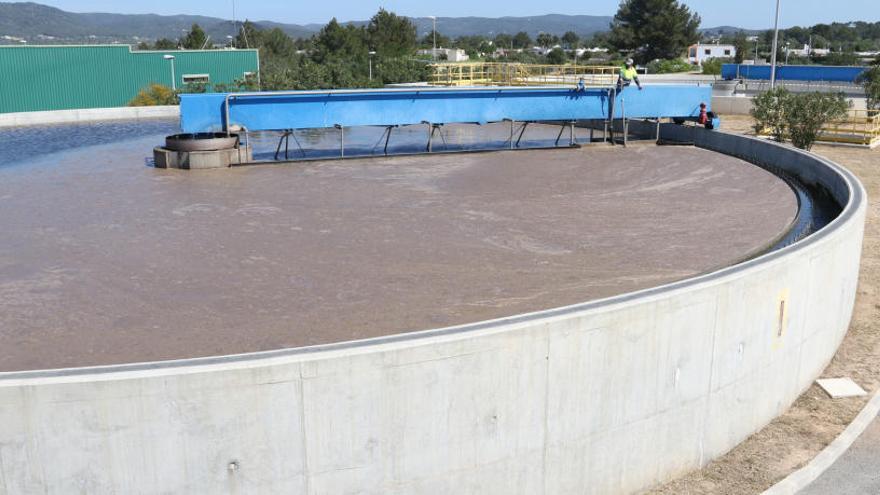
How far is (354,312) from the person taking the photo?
9.09 metres

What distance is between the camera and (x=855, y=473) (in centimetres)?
785

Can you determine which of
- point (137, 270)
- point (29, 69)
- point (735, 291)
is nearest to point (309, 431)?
point (735, 291)

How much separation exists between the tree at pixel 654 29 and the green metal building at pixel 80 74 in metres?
70.6

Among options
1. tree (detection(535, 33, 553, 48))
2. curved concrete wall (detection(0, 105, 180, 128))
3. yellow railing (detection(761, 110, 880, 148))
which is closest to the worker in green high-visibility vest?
yellow railing (detection(761, 110, 880, 148))

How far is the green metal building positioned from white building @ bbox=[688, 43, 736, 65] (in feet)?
234

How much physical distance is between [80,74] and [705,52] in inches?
A: 3632

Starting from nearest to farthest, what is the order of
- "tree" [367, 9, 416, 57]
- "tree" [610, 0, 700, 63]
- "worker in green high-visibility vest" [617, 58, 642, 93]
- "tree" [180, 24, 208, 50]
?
"worker in green high-visibility vest" [617, 58, 642, 93], "tree" [180, 24, 208, 50], "tree" [367, 9, 416, 57], "tree" [610, 0, 700, 63]

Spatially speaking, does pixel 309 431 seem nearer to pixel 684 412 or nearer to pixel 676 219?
pixel 684 412

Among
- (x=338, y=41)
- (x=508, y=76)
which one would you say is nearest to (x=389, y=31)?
(x=338, y=41)

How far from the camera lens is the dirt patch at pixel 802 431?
768 cm

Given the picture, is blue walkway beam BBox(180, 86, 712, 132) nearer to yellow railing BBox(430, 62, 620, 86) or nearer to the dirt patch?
the dirt patch

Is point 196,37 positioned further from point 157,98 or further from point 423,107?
point 423,107

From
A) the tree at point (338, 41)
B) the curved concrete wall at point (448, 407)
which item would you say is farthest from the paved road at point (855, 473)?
the tree at point (338, 41)

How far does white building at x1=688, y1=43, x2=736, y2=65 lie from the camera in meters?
102
